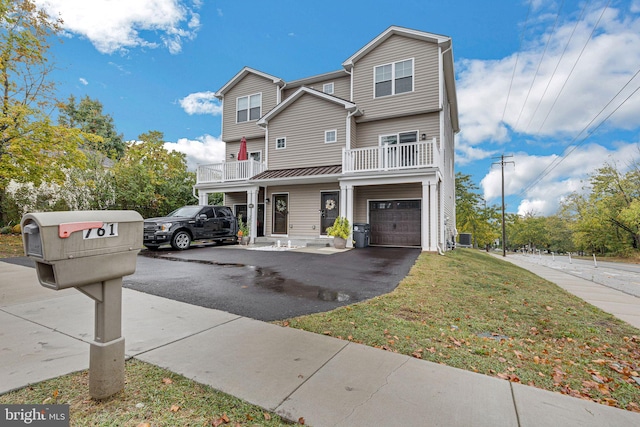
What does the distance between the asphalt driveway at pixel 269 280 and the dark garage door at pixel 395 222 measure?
3.48 metres

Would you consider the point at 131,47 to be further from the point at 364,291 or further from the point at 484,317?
the point at 484,317

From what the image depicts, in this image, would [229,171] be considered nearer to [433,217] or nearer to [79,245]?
[433,217]

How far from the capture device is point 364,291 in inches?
210

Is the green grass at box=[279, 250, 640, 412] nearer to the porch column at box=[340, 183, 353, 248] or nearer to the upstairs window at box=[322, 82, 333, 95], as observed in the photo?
the porch column at box=[340, 183, 353, 248]

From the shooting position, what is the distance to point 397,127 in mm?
13391

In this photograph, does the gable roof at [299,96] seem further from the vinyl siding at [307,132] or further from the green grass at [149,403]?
the green grass at [149,403]

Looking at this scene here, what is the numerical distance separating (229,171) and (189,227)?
184 inches

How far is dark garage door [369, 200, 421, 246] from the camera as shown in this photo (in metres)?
12.7

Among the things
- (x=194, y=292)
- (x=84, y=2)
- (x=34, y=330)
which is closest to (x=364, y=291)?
(x=194, y=292)

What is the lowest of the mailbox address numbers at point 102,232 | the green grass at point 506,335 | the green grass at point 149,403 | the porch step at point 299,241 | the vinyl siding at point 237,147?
the green grass at point 506,335

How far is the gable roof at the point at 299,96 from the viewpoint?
43.4 ft

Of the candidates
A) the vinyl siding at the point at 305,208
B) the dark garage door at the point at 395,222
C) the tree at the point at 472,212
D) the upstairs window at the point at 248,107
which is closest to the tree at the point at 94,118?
the upstairs window at the point at 248,107

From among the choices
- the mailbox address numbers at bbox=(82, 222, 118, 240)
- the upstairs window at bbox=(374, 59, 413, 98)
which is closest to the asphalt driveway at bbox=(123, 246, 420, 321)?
the mailbox address numbers at bbox=(82, 222, 118, 240)

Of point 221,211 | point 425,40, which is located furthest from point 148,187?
point 425,40
